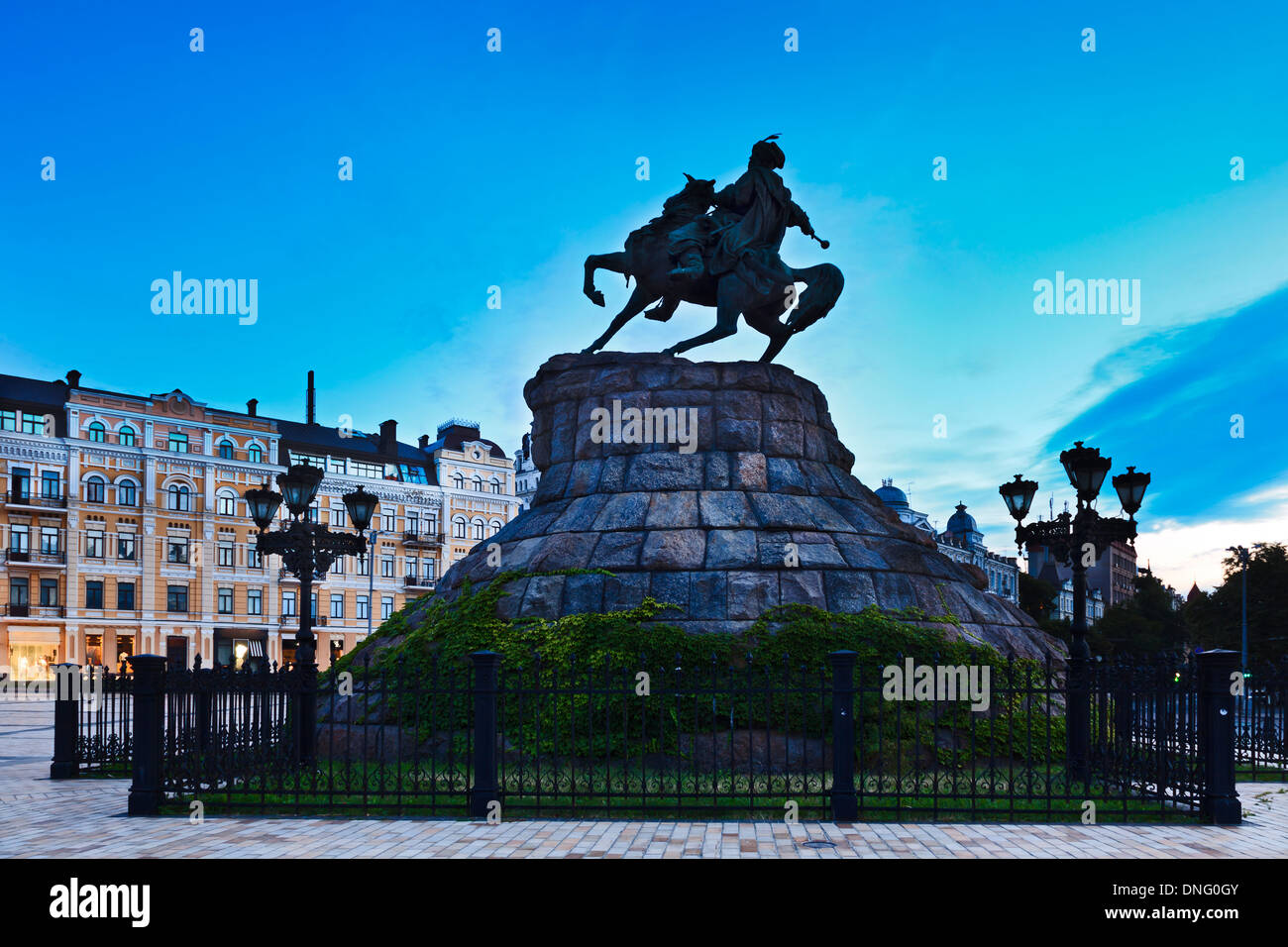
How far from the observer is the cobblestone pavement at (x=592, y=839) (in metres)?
8.90

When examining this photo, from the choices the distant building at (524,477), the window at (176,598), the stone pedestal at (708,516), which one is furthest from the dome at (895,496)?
the stone pedestal at (708,516)

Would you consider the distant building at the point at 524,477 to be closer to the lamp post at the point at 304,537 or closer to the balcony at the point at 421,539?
the balcony at the point at 421,539

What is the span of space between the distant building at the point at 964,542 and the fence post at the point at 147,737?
66.1 metres

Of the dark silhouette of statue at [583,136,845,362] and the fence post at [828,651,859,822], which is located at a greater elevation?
the dark silhouette of statue at [583,136,845,362]

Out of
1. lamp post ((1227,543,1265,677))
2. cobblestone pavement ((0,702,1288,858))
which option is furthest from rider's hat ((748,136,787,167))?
lamp post ((1227,543,1265,677))

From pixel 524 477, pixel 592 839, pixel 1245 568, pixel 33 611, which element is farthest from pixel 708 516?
pixel 524 477

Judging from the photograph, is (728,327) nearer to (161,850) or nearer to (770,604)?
(770,604)

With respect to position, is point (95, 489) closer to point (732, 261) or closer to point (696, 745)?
point (732, 261)

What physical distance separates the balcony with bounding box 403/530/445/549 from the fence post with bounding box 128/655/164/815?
56.7m

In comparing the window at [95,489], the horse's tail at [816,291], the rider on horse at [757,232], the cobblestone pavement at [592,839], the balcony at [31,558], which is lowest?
the cobblestone pavement at [592,839]

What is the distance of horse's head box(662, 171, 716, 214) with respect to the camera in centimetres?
1958

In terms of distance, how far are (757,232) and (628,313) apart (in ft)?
8.75

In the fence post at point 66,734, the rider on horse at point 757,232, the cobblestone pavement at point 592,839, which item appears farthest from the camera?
the rider on horse at point 757,232

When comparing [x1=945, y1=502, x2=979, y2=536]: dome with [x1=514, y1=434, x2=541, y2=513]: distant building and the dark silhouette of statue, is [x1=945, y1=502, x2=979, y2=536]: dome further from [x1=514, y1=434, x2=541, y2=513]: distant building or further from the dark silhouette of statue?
the dark silhouette of statue
